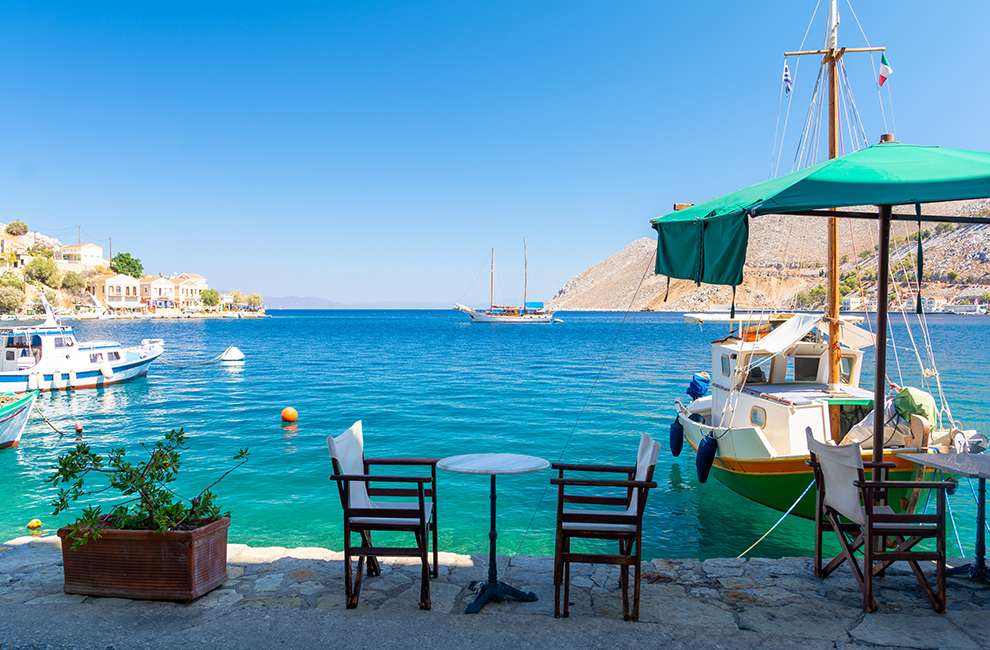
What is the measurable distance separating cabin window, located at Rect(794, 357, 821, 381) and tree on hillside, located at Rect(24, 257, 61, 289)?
132m

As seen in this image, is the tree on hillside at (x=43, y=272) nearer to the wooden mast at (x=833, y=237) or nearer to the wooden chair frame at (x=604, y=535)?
the wooden mast at (x=833, y=237)

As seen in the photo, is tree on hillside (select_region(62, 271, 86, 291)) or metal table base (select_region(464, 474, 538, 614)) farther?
tree on hillside (select_region(62, 271, 86, 291))

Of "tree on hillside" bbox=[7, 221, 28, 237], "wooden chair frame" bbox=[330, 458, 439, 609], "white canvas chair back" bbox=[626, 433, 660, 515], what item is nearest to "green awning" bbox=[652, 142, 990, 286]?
A: "white canvas chair back" bbox=[626, 433, 660, 515]

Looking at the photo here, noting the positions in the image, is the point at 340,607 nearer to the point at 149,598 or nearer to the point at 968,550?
the point at 149,598

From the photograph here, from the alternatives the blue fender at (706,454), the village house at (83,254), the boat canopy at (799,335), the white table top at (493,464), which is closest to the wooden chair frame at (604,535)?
the white table top at (493,464)

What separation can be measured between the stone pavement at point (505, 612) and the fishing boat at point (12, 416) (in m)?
10.0

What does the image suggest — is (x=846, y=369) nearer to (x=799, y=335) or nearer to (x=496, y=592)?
(x=799, y=335)

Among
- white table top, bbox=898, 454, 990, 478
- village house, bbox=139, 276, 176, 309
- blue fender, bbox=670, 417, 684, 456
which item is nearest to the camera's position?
white table top, bbox=898, 454, 990, 478

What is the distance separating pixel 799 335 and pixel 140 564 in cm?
851

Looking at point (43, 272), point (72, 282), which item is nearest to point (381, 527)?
point (43, 272)

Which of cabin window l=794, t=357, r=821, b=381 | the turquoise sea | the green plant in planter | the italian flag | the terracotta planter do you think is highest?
the italian flag

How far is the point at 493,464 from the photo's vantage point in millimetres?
4164

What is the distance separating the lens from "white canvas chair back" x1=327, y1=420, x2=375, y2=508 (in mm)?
4189

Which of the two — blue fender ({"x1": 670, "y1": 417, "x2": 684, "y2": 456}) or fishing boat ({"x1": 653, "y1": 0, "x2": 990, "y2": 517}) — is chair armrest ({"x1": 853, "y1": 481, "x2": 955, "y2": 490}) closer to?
fishing boat ({"x1": 653, "y1": 0, "x2": 990, "y2": 517})
